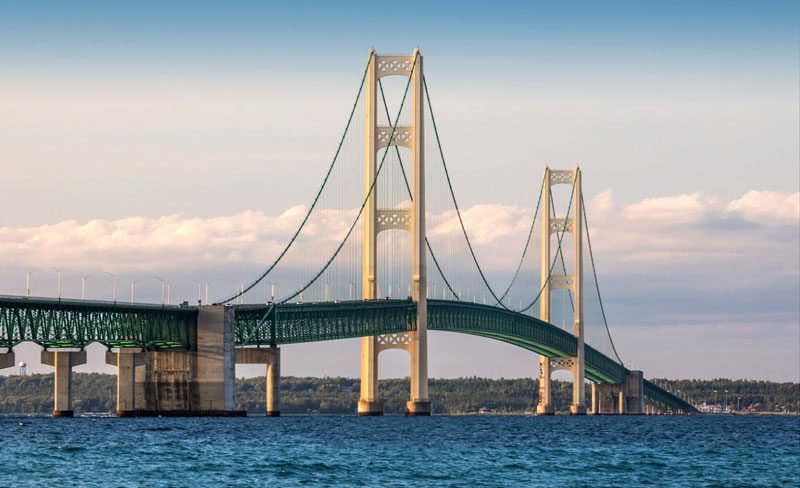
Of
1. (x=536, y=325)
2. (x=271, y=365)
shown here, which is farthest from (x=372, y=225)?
(x=536, y=325)

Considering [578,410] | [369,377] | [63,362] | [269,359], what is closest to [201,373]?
[269,359]

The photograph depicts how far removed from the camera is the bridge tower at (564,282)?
164m

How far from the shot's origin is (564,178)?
172m

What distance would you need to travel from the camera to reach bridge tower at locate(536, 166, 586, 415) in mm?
164375

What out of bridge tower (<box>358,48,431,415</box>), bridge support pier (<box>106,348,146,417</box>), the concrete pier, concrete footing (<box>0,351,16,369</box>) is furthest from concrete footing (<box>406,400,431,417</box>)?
concrete footing (<box>0,351,16,369</box>)

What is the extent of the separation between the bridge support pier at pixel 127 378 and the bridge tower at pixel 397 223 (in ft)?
68.4

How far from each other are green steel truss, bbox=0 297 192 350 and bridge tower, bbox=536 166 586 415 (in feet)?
207

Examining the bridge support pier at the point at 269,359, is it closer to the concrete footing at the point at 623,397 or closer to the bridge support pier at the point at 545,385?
the bridge support pier at the point at 545,385

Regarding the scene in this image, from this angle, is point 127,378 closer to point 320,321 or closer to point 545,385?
point 320,321

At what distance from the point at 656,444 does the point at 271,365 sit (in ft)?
122

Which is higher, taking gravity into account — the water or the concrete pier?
the concrete pier

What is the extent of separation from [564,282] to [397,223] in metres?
50.7

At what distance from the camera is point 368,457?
6538 centimetres

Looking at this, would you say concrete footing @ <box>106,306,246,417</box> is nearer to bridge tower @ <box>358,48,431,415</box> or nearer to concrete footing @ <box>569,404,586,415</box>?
bridge tower @ <box>358,48,431,415</box>
